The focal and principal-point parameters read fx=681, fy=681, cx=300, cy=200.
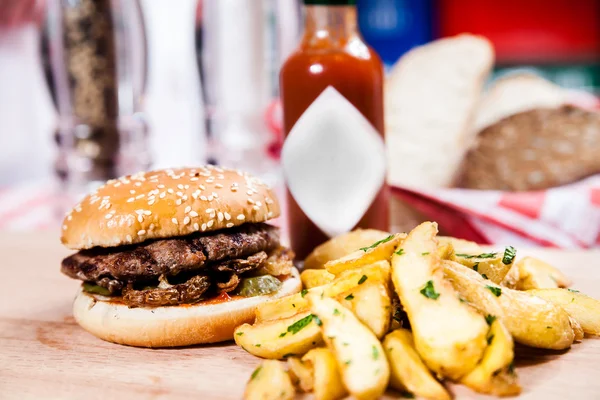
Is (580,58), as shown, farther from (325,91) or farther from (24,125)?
(325,91)

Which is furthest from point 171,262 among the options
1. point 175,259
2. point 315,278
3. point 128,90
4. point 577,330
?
point 128,90

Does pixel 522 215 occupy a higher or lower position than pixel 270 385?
lower

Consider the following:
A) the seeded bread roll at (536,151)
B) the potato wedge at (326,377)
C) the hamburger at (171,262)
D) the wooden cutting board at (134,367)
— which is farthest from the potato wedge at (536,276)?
the seeded bread roll at (536,151)

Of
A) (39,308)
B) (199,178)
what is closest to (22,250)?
(39,308)

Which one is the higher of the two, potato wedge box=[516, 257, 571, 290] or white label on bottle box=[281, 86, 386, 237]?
white label on bottle box=[281, 86, 386, 237]

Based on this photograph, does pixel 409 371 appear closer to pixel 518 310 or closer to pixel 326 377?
pixel 326 377

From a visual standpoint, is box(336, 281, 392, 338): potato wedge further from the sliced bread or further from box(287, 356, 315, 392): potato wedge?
the sliced bread

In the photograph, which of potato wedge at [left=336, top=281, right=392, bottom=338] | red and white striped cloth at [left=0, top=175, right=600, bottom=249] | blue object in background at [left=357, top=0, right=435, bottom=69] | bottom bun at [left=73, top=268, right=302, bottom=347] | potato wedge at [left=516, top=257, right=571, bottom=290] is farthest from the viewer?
blue object in background at [left=357, top=0, right=435, bottom=69]

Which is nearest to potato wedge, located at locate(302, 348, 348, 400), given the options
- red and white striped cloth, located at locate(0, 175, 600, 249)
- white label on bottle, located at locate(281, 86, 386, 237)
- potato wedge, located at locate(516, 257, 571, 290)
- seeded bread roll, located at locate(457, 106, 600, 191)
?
potato wedge, located at locate(516, 257, 571, 290)
